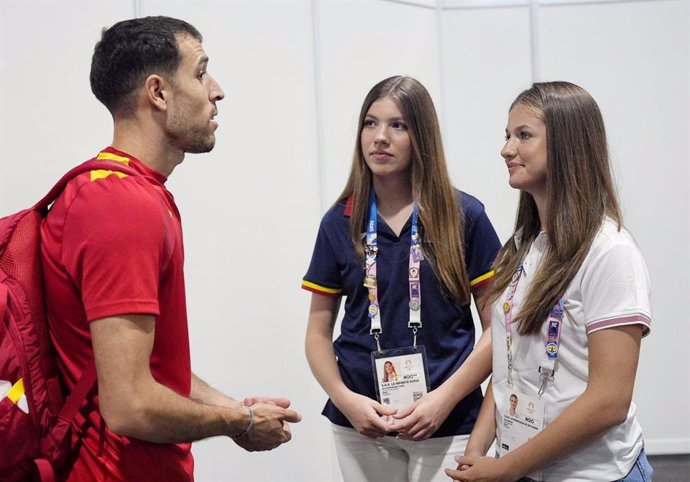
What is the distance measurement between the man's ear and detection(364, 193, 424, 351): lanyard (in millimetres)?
894

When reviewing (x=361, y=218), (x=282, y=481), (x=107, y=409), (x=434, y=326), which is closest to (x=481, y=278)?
(x=434, y=326)

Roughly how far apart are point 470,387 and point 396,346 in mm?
228

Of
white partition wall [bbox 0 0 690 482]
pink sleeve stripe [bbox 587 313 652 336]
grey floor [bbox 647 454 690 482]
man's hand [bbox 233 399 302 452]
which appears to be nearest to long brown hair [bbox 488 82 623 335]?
pink sleeve stripe [bbox 587 313 652 336]

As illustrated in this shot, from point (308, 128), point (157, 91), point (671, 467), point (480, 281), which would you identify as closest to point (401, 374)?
point (480, 281)

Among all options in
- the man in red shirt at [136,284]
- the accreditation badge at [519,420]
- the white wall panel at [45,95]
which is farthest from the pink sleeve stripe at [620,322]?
the white wall panel at [45,95]

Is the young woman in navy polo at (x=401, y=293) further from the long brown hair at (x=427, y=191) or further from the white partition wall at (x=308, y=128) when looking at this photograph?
the white partition wall at (x=308, y=128)

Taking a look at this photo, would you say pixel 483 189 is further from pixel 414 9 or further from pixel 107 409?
pixel 107 409

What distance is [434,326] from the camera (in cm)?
235

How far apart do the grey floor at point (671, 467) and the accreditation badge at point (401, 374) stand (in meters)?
2.38

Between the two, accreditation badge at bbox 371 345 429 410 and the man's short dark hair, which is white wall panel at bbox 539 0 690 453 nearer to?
accreditation badge at bbox 371 345 429 410

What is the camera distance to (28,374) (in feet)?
4.61

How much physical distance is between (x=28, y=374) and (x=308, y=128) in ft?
8.56

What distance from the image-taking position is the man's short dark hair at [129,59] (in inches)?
65.6

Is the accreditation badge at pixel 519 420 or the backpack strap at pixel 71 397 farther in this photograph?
the accreditation badge at pixel 519 420
